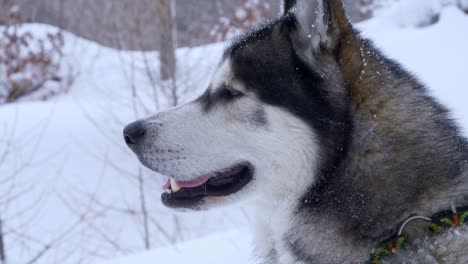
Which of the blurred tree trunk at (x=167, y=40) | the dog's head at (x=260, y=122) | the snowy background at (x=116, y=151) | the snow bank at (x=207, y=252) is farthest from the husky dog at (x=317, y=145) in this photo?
the blurred tree trunk at (x=167, y=40)

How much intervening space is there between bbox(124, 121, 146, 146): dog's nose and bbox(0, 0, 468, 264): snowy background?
3.31 meters

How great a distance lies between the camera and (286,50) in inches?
74.6

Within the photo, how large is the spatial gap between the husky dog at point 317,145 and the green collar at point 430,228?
0.02 m

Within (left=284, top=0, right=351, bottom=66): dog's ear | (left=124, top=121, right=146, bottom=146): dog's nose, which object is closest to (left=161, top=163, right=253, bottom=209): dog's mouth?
(left=124, top=121, right=146, bottom=146): dog's nose

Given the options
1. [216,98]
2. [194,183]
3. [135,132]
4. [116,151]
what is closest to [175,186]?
[194,183]

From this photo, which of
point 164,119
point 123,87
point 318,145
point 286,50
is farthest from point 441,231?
point 123,87

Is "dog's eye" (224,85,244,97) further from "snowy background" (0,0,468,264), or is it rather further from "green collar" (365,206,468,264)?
"snowy background" (0,0,468,264)

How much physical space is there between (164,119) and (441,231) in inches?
44.7

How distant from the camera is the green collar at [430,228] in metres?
1.60

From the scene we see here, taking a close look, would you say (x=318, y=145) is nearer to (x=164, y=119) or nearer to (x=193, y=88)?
(x=164, y=119)

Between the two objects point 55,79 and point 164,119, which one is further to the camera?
point 55,79

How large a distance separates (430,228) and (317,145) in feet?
1.56

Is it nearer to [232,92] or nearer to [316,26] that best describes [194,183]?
[232,92]

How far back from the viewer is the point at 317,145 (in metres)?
1.80
